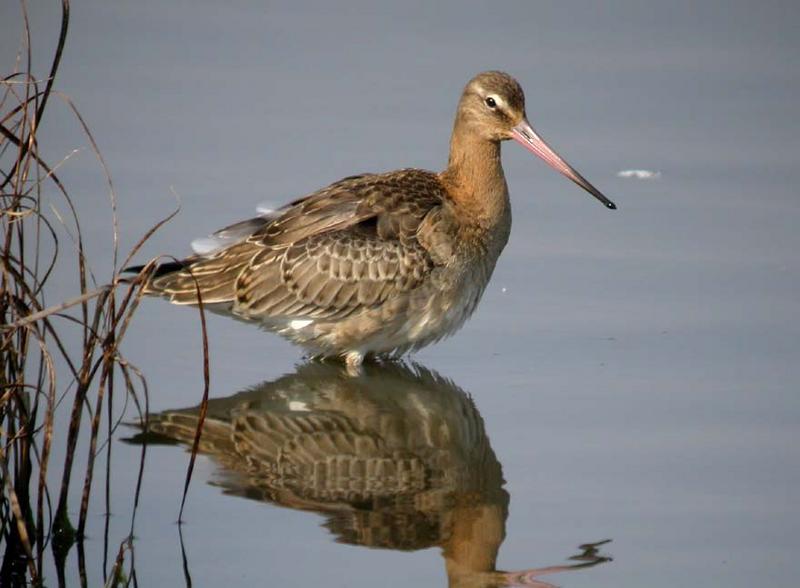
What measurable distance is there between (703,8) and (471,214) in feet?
16.8

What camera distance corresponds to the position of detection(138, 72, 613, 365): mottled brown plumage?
8.23m

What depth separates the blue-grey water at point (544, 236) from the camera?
6023mm

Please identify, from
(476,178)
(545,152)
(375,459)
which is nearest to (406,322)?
(476,178)

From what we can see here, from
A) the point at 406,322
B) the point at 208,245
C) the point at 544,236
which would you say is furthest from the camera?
the point at 544,236

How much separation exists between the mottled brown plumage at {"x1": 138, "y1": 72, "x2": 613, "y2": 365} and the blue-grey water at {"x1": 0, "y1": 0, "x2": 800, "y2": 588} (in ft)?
0.78

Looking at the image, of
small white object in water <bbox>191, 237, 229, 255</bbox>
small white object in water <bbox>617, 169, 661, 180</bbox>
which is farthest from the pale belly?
small white object in water <bbox>617, 169, 661, 180</bbox>

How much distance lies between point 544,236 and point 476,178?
909 mm

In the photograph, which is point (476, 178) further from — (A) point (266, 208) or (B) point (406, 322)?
(A) point (266, 208)

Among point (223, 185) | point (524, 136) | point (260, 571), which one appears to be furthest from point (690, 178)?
point (260, 571)

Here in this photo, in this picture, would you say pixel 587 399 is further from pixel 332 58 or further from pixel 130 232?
pixel 332 58

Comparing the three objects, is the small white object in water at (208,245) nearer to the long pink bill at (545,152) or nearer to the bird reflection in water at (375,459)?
the bird reflection in water at (375,459)

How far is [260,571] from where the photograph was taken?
18.4 ft

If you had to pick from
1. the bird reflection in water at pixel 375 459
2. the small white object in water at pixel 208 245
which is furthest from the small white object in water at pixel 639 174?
the small white object in water at pixel 208 245

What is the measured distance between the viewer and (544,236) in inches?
368
